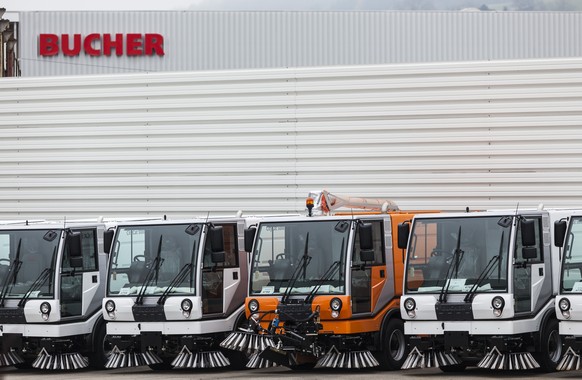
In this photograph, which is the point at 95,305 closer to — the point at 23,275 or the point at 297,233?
the point at 23,275

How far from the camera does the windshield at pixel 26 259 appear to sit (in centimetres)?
1488

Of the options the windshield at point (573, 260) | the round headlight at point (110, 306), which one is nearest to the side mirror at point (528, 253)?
the windshield at point (573, 260)

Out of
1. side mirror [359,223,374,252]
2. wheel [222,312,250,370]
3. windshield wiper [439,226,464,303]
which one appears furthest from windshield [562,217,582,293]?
wheel [222,312,250,370]

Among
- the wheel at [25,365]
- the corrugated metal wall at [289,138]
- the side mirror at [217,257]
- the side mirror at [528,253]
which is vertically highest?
the corrugated metal wall at [289,138]

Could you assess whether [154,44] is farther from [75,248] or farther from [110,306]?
[110,306]

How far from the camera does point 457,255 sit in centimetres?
1341

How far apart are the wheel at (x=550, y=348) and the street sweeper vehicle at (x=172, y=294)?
3.68 meters

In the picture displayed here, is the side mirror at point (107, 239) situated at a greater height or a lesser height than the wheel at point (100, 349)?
greater

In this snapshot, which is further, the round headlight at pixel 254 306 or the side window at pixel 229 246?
the side window at pixel 229 246

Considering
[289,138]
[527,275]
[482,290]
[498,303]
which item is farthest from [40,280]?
[527,275]

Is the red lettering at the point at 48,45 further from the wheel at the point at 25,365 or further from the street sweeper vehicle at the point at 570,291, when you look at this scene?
the street sweeper vehicle at the point at 570,291

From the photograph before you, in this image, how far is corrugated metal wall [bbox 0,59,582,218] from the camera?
51.6 ft

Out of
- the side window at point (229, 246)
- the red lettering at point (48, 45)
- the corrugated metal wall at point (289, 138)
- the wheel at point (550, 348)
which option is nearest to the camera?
the wheel at point (550, 348)

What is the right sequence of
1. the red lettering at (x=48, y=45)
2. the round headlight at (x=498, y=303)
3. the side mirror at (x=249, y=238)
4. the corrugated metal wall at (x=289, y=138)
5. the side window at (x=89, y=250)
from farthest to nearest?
the red lettering at (x=48, y=45) < the corrugated metal wall at (x=289, y=138) < the side window at (x=89, y=250) < the side mirror at (x=249, y=238) < the round headlight at (x=498, y=303)
